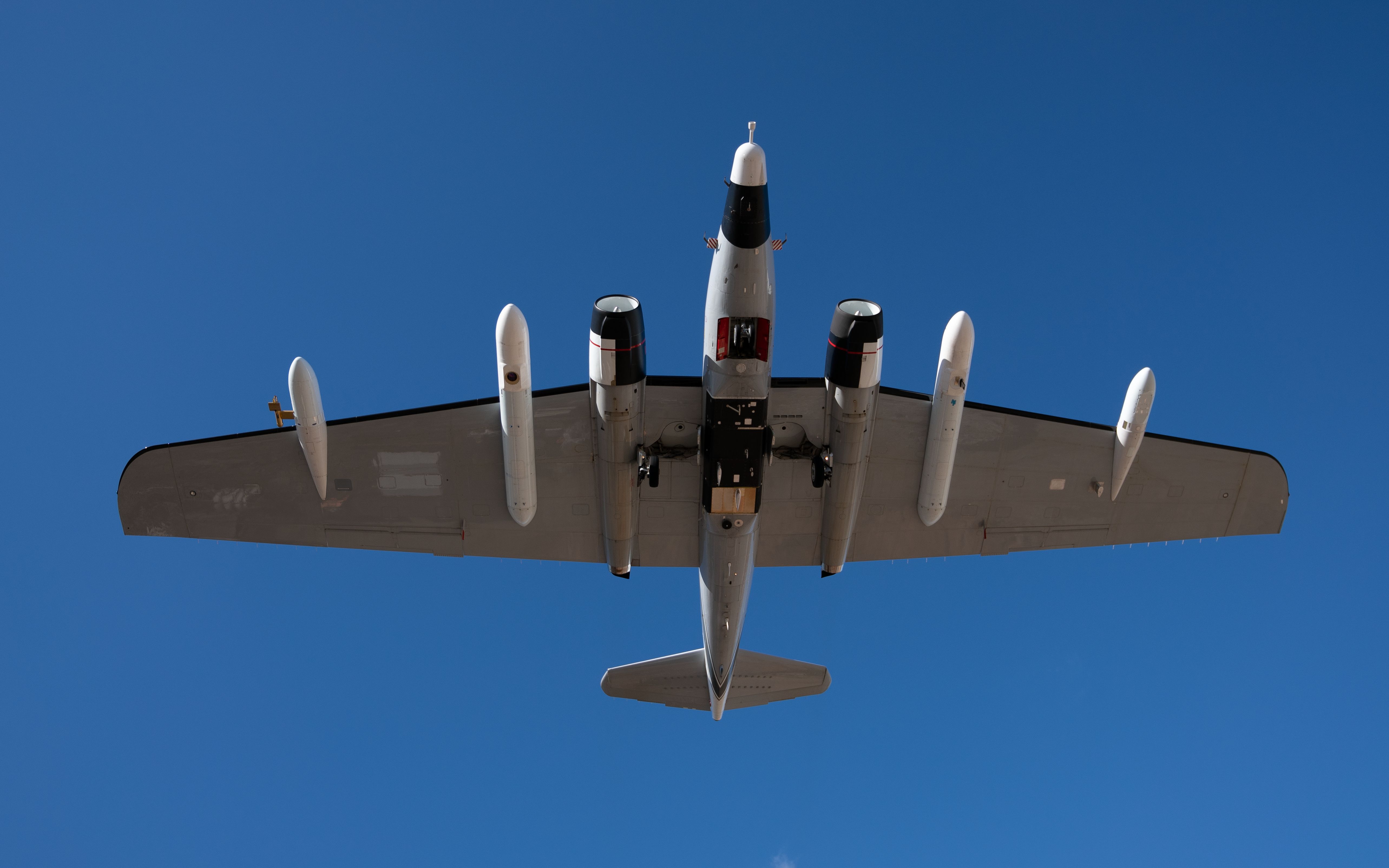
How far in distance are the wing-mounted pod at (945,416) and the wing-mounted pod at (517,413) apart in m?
8.22

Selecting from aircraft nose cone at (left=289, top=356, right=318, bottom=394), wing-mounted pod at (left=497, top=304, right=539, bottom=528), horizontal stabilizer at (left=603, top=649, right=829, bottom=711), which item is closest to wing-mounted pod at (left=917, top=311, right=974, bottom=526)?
horizontal stabilizer at (left=603, top=649, right=829, bottom=711)

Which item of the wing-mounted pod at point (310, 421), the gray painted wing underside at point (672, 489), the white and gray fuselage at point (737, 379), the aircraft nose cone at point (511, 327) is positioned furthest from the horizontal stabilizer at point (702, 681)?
the aircraft nose cone at point (511, 327)

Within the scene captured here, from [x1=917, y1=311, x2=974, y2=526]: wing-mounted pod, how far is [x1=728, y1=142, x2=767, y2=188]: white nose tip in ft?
15.7

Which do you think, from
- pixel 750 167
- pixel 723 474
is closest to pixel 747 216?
pixel 750 167

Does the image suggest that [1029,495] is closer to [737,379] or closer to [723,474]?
[723,474]

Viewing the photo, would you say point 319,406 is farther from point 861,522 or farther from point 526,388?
point 861,522

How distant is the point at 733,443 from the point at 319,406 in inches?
334

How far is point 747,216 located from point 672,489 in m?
7.14

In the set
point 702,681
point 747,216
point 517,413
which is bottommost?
point 702,681

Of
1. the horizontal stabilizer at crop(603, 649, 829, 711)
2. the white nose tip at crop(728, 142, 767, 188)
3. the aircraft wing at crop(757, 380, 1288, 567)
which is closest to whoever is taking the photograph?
the white nose tip at crop(728, 142, 767, 188)

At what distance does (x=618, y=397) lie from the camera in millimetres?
17203

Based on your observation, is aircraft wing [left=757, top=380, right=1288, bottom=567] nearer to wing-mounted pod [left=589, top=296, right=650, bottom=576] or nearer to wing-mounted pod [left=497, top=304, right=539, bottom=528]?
wing-mounted pod [left=589, top=296, right=650, bottom=576]

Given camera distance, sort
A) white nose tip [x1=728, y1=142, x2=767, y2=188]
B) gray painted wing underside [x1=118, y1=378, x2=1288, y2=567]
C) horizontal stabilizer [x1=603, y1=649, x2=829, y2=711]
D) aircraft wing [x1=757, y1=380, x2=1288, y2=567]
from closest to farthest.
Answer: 1. white nose tip [x1=728, y1=142, x2=767, y2=188]
2. gray painted wing underside [x1=118, y1=378, x2=1288, y2=567]
3. aircraft wing [x1=757, y1=380, x2=1288, y2=567]
4. horizontal stabilizer [x1=603, y1=649, x2=829, y2=711]

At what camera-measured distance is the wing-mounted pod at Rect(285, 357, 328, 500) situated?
17.1m
